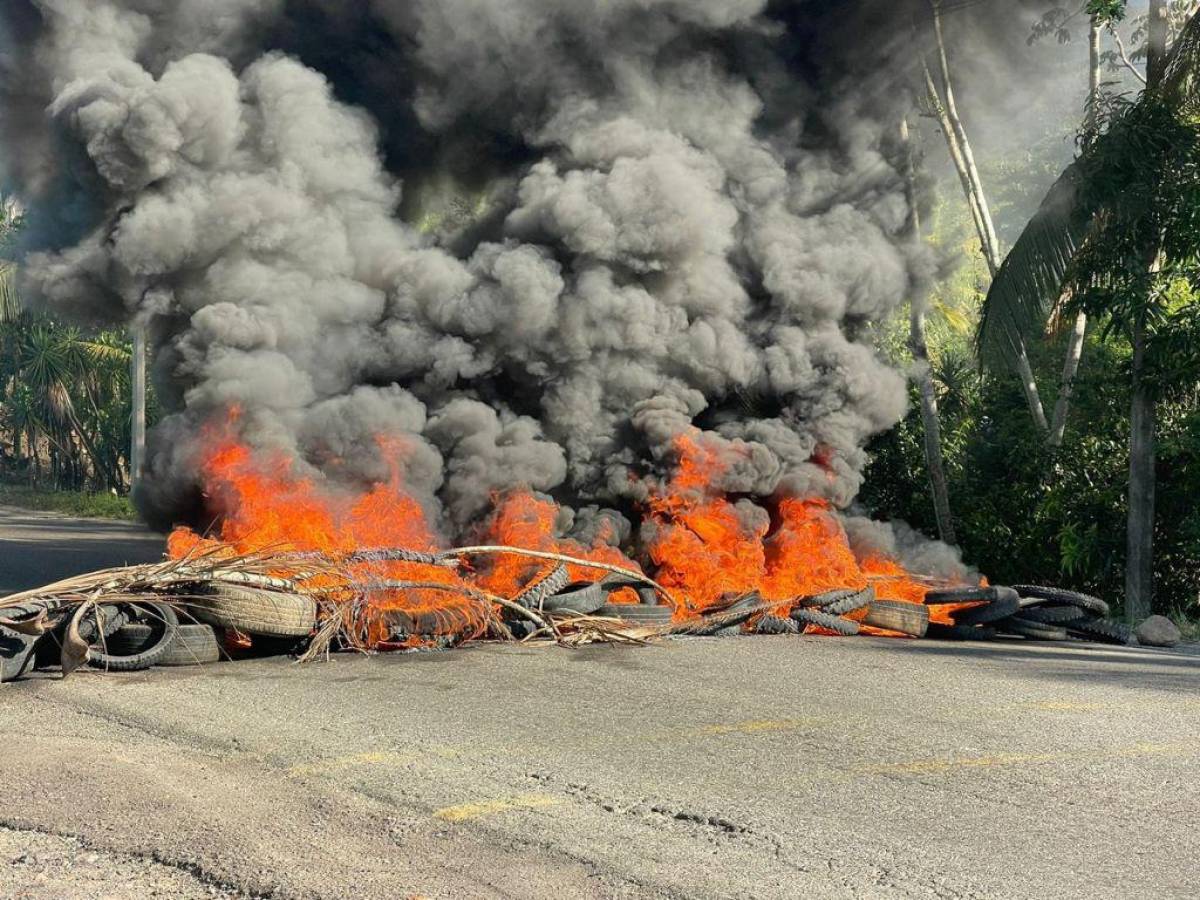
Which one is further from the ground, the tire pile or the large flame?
the large flame

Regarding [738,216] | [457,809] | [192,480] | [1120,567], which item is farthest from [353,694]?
[1120,567]

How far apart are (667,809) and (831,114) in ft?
36.6

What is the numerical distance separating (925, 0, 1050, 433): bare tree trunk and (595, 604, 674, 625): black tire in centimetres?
646

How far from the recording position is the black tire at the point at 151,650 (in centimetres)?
841

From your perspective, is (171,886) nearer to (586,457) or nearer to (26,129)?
(586,457)

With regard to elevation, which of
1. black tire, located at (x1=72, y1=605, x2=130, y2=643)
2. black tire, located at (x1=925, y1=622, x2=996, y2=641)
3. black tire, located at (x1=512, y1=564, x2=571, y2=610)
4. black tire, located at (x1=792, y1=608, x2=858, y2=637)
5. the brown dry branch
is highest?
the brown dry branch

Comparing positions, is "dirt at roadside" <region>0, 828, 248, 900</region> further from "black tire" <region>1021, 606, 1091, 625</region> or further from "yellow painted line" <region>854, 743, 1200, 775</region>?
"black tire" <region>1021, 606, 1091, 625</region>

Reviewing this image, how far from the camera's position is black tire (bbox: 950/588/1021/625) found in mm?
11172

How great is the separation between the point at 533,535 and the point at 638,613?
1.91m

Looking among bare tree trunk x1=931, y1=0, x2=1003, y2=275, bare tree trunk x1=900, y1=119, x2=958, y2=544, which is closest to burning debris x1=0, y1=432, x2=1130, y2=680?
bare tree trunk x1=900, y1=119, x2=958, y2=544

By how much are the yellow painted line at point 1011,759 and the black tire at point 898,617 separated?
4.32 meters

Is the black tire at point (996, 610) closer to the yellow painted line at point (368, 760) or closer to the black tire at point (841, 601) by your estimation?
the black tire at point (841, 601)

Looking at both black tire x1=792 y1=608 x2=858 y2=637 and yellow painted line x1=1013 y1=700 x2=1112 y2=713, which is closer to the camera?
yellow painted line x1=1013 y1=700 x2=1112 y2=713

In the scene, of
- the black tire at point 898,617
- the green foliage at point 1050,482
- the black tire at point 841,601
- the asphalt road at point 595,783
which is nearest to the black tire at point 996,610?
the black tire at point 898,617
